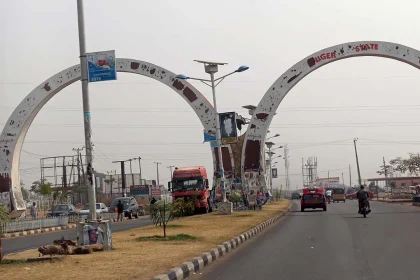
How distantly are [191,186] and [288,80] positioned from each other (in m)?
11.1

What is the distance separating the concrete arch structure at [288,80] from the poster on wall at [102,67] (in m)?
27.3

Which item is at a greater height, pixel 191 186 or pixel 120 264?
pixel 191 186

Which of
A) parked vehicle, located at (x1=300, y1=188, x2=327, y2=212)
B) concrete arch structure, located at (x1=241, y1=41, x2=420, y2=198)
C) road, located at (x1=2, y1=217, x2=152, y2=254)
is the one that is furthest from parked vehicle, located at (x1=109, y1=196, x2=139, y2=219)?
road, located at (x1=2, y1=217, x2=152, y2=254)

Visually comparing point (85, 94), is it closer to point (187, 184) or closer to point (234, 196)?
point (234, 196)

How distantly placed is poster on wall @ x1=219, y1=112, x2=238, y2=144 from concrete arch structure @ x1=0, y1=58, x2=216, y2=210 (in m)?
5.88

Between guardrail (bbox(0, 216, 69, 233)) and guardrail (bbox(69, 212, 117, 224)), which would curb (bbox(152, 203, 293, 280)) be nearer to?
guardrail (bbox(0, 216, 69, 233))

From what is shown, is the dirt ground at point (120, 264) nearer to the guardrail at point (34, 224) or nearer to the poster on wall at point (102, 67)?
the poster on wall at point (102, 67)

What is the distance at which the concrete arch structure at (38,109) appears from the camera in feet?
146

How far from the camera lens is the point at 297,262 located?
13031 millimetres

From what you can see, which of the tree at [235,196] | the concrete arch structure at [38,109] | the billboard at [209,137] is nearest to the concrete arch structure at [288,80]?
the tree at [235,196]

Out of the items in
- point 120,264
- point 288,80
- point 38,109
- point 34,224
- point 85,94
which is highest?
point 288,80

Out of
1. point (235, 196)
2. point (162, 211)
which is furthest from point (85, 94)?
point (235, 196)

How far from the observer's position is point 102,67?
54.6 ft

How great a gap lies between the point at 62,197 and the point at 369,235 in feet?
191
